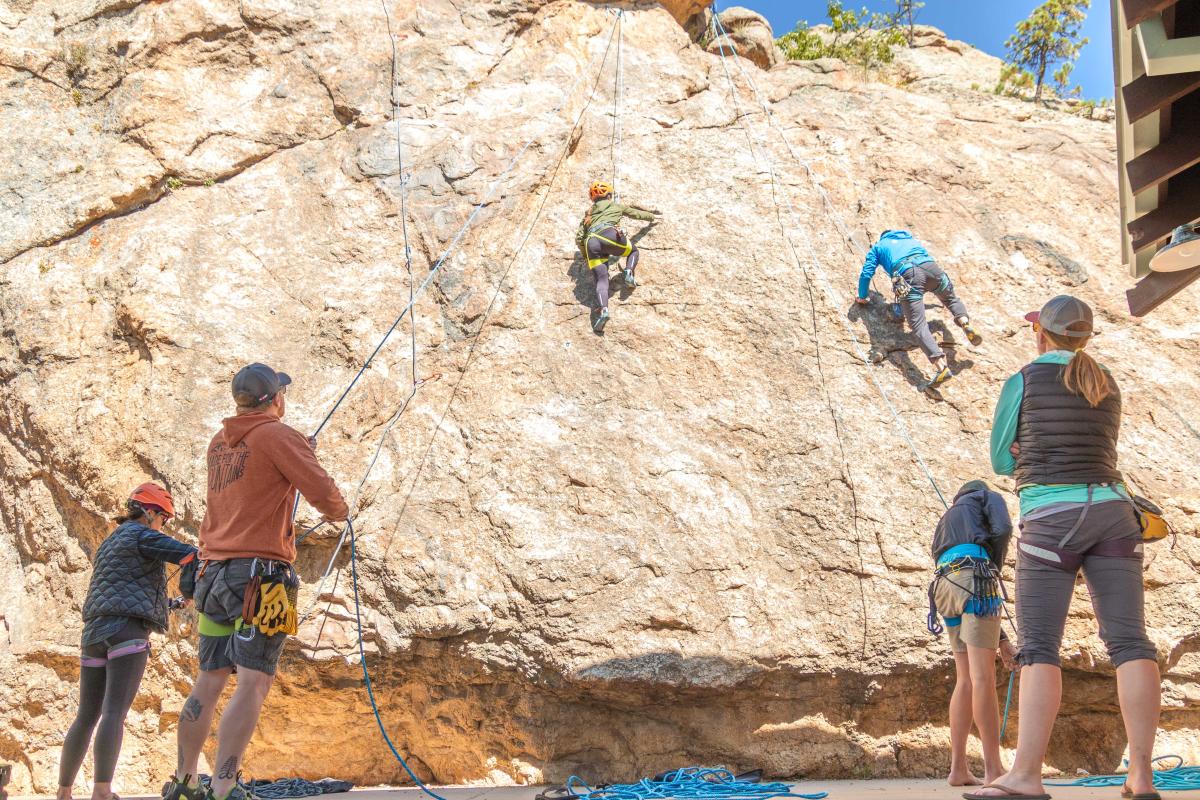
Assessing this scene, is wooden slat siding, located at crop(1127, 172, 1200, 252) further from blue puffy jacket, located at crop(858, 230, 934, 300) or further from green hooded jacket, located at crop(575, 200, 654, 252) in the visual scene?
green hooded jacket, located at crop(575, 200, 654, 252)

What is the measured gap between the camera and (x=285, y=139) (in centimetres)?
884

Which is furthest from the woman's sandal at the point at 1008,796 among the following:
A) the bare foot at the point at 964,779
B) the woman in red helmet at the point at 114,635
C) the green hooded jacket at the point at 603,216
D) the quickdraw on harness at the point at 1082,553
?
the green hooded jacket at the point at 603,216

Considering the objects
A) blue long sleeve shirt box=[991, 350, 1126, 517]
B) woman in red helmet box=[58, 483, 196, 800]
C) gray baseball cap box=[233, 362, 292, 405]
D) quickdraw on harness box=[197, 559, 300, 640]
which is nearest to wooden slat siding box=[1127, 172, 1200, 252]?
blue long sleeve shirt box=[991, 350, 1126, 517]

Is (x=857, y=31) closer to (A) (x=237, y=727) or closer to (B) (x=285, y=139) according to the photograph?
(B) (x=285, y=139)

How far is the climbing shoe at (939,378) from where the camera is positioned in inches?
272

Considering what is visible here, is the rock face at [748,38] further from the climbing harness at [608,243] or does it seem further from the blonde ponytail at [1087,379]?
the blonde ponytail at [1087,379]

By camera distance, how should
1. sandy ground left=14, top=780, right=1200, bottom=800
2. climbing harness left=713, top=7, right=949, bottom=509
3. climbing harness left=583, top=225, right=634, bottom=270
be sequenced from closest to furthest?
sandy ground left=14, top=780, right=1200, bottom=800 → climbing harness left=713, top=7, right=949, bottom=509 → climbing harness left=583, top=225, right=634, bottom=270

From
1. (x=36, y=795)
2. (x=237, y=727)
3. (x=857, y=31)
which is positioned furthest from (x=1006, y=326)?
(x=857, y=31)

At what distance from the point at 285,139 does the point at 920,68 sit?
42.4ft

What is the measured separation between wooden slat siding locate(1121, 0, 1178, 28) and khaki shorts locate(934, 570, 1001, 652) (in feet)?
7.99

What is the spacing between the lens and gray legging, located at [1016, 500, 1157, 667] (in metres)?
3.21

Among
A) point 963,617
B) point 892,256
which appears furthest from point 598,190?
point 963,617

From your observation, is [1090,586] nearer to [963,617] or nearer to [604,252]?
[963,617]

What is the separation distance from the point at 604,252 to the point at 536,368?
4.18 ft
